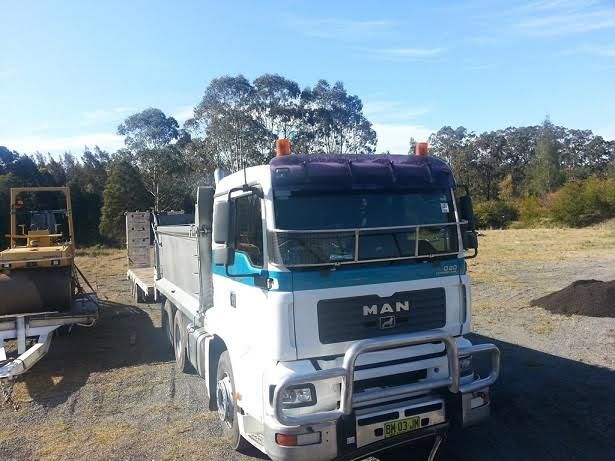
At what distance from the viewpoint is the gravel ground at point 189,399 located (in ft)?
16.3

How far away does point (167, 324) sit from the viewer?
872 centimetres

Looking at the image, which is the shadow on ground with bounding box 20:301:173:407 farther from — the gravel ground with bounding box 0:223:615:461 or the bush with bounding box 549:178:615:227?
the bush with bounding box 549:178:615:227

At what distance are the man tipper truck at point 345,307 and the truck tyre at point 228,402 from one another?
0.08 ft

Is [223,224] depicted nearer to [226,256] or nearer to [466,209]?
[226,256]

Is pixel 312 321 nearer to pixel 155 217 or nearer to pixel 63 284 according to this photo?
pixel 63 284

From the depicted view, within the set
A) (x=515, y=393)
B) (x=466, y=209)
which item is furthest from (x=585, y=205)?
(x=466, y=209)

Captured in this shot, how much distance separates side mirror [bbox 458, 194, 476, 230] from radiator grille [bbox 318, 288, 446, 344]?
2.46 feet

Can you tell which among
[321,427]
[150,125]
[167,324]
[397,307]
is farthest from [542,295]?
[150,125]

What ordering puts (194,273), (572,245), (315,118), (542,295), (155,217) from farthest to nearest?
(315,118), (572,245), (542,295), (155,217), (194,273)

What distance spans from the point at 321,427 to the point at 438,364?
4.07 feet

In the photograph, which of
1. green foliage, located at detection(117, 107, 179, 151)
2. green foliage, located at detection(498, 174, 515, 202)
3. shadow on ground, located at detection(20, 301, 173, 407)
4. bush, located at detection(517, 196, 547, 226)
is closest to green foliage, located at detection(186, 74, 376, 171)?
green foliage, located at detection(117, 107, 179, 151)

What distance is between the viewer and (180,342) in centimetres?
748

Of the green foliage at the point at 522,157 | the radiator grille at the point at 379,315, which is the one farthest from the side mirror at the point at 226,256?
the green foliage at the point at 522,157

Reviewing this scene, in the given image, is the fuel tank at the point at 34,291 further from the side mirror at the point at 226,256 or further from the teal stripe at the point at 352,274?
the side mirror at the point at 226,256
